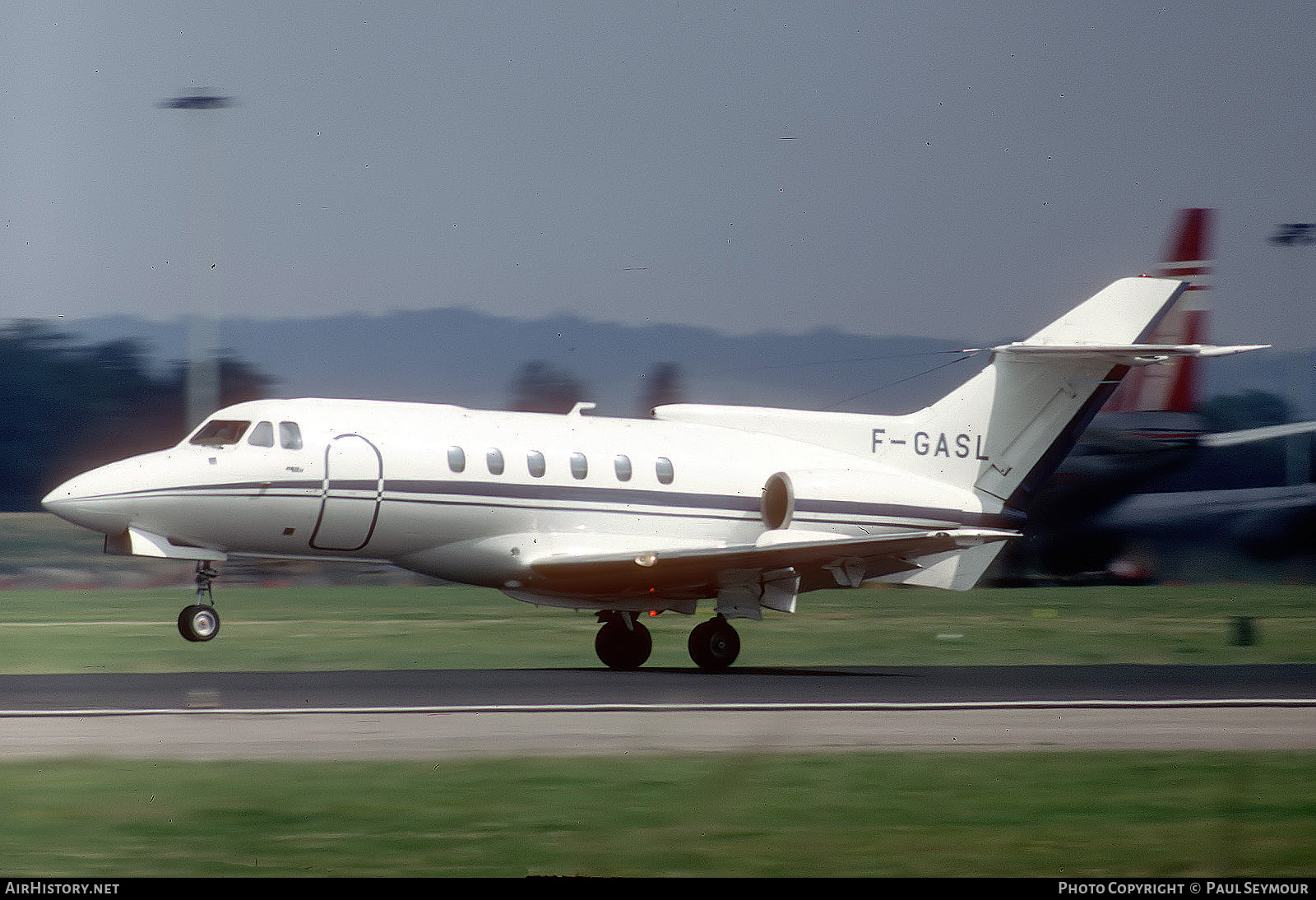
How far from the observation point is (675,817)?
923 cm

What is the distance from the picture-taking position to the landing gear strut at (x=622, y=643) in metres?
21.2

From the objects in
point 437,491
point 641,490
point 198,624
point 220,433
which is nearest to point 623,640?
point 641,490

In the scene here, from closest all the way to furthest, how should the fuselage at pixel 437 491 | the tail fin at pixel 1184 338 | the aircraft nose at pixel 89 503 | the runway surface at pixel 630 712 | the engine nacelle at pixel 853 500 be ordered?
the runway surface at pixel 630 712, the aircraft nose at pixel 89 503, the fuselage at pixel 437 491, the engine nacelle at pixel 853 500, the tail fin at pixel 1184 338

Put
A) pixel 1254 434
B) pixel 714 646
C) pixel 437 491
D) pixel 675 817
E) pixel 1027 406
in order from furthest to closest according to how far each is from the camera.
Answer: pixel 1254 434 → pixel 1027 406 → pixel 714 646 → pixel 437 491 → pixel 675 817

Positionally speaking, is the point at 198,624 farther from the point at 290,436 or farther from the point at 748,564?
the point at 748,564

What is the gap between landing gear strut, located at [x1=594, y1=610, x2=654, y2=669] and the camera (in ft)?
69.4

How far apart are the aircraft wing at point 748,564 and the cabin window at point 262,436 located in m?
3.46

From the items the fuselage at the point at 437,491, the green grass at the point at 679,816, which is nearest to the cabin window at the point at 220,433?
the fuselage at the point at 437,491

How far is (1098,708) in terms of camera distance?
1494 cm

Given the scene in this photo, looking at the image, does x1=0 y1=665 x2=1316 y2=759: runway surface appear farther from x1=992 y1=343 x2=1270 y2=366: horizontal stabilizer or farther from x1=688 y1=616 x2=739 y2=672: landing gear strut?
x1=992 y1=343 x2=1270 y2=366: horizontal stabilizer

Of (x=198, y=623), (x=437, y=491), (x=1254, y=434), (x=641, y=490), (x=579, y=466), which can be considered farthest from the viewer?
(x=1254, y=434)

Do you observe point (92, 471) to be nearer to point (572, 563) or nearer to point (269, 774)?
point (572, 563)

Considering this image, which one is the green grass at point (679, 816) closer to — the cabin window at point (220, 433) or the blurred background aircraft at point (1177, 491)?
the cabin window at point (220, 433)

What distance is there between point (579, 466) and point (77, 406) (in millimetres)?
33306
